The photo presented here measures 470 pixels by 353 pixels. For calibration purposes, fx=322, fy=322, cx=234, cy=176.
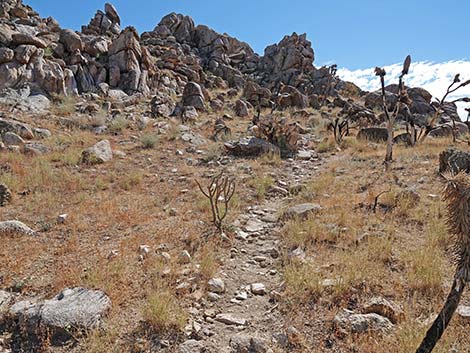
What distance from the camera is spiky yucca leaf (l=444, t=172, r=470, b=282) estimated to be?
223 cm

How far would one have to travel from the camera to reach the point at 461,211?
2266mm

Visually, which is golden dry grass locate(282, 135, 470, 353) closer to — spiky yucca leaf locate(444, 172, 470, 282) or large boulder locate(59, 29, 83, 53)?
spiky yucca leaf locate(444, 172, 470, 282)

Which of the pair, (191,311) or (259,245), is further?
(259,245)

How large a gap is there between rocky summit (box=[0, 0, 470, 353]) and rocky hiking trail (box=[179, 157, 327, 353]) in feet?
0.07

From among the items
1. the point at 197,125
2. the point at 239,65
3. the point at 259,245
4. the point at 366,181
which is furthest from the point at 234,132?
the point at 239,65

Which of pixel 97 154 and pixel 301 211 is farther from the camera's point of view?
pixel 97 154

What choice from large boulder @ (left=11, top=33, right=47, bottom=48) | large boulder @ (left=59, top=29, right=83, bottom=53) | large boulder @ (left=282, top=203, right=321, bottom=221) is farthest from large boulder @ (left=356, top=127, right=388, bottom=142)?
large boulder @ (left=11, top=33, right=47, bottom=48)

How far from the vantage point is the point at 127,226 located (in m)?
6.05

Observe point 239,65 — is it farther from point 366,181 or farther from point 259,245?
point 259,245

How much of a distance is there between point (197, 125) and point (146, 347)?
14038 mm

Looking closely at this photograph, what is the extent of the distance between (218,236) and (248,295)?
5.02 ft

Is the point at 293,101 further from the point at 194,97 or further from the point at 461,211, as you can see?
the point at 461,211

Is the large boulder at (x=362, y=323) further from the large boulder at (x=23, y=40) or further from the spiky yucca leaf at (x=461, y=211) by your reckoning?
the large boulder at (x=23, y=40)

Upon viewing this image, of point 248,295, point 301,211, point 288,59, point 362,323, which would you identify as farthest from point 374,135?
point 288,59
